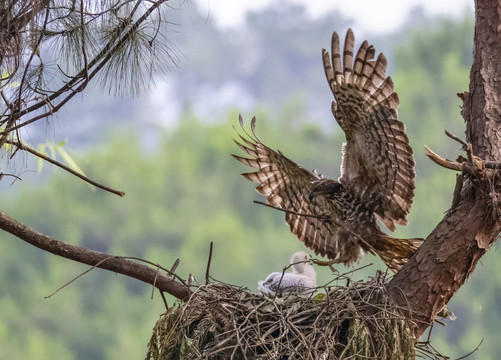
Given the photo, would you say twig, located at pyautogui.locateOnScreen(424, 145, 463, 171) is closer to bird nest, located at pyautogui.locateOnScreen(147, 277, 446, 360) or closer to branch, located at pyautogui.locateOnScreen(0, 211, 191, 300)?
bird nest, located at pyautogui.locateOnScreen(147, 277, 446, 360)

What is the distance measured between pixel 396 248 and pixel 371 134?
448 mm

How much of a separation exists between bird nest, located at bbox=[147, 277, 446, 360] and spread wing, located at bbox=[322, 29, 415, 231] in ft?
2.03

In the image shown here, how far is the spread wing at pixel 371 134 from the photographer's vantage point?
2557 millimetres

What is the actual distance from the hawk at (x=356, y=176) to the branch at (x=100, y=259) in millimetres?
516

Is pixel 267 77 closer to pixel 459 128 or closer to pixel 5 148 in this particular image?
pixel 459 128

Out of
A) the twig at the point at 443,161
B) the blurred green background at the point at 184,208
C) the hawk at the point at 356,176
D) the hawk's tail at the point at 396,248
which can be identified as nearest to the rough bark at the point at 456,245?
the twig at the point at 443,161

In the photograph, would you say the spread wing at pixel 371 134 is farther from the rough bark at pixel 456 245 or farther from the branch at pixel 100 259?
the branch at pixel 100 259

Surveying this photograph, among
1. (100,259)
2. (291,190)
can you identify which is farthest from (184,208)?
(100,259)

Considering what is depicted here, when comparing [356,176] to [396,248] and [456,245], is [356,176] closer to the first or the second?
[396,248]

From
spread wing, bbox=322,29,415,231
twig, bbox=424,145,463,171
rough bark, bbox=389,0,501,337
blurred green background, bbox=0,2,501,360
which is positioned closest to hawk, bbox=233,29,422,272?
spread wing, bbox=322,29,415,231

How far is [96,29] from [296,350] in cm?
108

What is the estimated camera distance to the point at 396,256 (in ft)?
9.12

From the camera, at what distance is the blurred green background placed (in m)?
10.7

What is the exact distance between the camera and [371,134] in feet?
8.71
